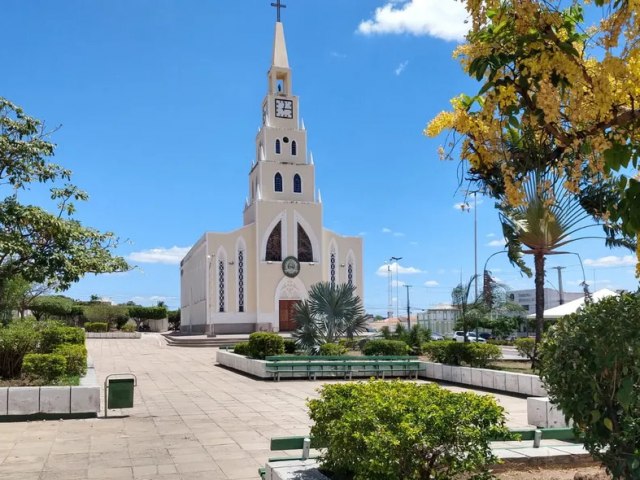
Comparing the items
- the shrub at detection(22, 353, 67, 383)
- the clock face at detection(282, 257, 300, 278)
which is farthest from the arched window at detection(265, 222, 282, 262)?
A: the shrub at detection(22, 353, 67, 383)

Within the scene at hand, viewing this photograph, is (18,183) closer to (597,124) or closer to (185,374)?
(185,374)

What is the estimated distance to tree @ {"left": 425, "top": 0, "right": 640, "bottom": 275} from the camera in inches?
Result: 148

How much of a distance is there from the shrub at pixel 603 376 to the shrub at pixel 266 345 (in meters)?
16.0

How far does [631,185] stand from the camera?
3.55 metres

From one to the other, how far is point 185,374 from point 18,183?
855 cm

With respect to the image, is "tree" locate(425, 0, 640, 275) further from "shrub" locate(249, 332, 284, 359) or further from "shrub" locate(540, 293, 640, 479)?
"shrub" locate(249, 332, 284, 359)

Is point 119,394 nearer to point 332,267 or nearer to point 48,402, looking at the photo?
point 48,402

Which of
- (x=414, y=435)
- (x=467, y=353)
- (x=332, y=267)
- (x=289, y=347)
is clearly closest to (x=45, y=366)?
(x=414, y=435)

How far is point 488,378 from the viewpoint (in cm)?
1441

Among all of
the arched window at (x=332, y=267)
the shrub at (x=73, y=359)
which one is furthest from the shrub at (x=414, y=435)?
the arched window at (x=332, y=267)

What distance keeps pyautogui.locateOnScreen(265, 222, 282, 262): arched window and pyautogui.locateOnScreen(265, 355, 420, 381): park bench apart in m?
27.9

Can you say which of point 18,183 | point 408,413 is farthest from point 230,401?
point 408,413

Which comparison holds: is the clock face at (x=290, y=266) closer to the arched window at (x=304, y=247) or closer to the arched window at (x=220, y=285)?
the arched window at (x=304, y=247)

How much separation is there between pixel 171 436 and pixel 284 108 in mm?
41989
